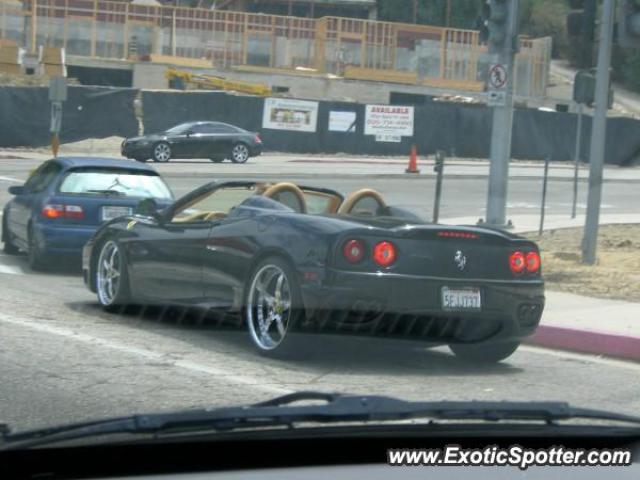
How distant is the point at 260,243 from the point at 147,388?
66.7 inches

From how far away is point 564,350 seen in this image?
1079cm

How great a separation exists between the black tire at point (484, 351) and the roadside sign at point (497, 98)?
957 centimetres

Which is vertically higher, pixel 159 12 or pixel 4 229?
pixel 159 12

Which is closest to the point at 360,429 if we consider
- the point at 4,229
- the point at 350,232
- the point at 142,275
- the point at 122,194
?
the point at 350,232

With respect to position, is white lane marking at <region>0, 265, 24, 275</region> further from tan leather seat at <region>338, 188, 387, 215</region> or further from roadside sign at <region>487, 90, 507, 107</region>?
roadside sign at <region>487, 90, 507, 107</region>

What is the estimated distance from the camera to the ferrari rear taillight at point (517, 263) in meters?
9.12

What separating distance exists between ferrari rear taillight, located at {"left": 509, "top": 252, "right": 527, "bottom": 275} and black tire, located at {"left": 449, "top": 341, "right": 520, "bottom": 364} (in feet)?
1.95

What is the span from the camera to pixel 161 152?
3766 cm

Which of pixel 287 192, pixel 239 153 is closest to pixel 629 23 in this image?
pixel 287 192

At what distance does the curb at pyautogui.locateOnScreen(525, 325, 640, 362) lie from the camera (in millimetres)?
10431

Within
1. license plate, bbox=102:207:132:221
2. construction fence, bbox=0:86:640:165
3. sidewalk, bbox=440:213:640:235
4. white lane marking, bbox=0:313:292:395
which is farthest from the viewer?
construction fence, bbox=0:86:640:165

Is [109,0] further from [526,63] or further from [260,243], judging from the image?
[260,243]

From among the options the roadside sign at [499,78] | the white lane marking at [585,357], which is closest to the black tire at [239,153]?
the roadside sign at [499,78]

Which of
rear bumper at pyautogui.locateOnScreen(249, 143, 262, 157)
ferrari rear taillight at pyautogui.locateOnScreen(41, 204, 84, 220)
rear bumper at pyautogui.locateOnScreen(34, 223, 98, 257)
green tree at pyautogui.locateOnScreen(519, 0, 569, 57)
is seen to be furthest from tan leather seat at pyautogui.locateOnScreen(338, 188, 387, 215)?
green tree at pyautogui.locateOnScreen(519, 0, 569, 57)
